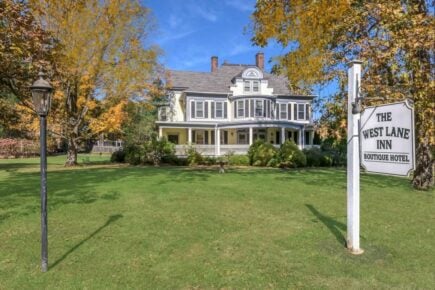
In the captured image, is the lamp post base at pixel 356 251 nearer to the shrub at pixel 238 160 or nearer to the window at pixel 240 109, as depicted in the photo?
the shrub at pixel 238 160

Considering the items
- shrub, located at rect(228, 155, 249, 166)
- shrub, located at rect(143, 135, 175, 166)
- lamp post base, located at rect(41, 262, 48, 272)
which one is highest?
shrub, located at rect(143, 135, 175, 166)

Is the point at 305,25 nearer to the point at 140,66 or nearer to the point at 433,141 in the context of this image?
the point at 433,141

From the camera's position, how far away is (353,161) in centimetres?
518

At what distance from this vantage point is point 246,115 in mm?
31969

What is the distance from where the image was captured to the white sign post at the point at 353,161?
16.9ft

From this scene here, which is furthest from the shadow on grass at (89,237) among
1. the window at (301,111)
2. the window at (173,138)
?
the window at (301,111)

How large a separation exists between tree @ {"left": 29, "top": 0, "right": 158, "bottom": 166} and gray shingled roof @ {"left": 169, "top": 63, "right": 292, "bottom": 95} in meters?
10.2

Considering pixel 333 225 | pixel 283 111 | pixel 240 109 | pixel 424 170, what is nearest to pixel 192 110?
pixel 240 109

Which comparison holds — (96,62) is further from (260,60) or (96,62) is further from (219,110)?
(260,60)

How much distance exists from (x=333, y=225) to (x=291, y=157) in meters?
14.7

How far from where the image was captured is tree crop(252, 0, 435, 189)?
851 centimetres

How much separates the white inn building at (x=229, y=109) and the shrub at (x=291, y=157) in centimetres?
839

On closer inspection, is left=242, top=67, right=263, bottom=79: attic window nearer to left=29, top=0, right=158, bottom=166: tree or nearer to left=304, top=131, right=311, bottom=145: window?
left=304, top=131, right=311, bottom=145: window

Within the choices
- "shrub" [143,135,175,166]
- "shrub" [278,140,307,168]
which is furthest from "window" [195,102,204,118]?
"shrub" [278,140,307,168]
